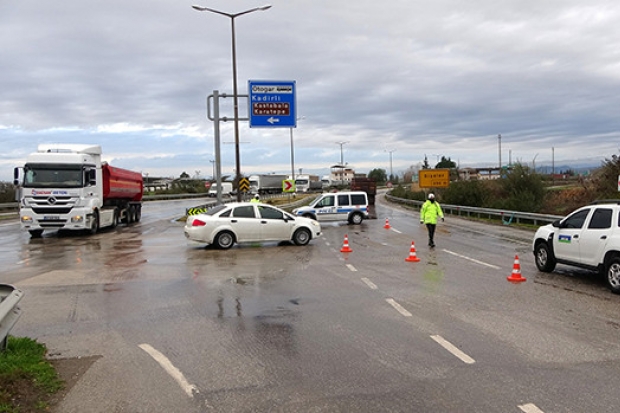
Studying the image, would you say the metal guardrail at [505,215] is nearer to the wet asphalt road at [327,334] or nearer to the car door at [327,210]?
the car door at [327,210]

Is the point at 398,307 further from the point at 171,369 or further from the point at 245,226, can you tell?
the point at 245,226

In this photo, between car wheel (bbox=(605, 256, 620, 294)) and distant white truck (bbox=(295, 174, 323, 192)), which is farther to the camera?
distant white truck (bbox=(295, 174, 323, 192))

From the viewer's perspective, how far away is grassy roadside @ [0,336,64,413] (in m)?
4.57

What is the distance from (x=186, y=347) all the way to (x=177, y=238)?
1553 centimetres

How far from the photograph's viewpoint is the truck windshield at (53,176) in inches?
855

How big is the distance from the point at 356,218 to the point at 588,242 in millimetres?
19109

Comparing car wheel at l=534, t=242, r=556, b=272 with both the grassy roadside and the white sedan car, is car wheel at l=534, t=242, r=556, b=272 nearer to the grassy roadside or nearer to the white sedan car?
the white sedan car

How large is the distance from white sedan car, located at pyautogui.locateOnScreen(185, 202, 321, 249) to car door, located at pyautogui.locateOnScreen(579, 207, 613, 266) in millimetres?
9223

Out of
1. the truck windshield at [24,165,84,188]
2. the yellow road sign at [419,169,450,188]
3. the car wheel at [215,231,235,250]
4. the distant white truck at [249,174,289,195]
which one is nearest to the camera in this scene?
the car wheel at [215,231,235,250]

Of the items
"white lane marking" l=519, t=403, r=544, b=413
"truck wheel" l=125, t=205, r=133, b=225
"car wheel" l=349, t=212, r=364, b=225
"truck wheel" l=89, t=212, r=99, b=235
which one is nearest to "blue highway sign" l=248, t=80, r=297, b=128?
"car wheel" l=349, t=212, r=364, b=225

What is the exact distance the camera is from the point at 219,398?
4.88 m

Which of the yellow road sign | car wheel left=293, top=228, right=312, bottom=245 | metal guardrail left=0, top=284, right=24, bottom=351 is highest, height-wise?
the yellow road sign

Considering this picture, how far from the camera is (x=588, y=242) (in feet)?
34.7

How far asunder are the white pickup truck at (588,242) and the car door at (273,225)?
8.18m
